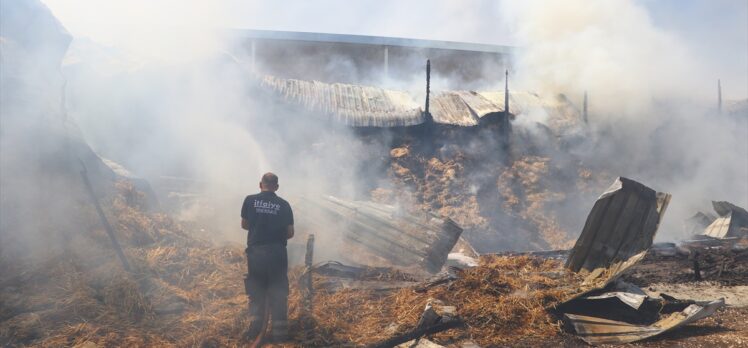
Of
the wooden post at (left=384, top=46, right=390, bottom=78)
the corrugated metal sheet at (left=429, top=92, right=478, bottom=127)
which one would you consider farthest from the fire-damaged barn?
the wooden post at (left=384, top=46, right=390, bottom=78)

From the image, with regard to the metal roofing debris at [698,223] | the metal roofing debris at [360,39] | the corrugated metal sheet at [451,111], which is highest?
the metal roofing debris at [360,39]

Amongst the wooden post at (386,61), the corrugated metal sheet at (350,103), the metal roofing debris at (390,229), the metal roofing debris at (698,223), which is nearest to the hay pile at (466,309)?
the metal roofing debris at (390,229)

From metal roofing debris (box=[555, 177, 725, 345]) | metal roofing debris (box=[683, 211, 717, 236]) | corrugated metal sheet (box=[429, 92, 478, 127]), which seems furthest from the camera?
corrugated metal sheet (box=[429, 92, 478, 127])

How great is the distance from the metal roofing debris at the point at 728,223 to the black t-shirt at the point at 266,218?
46.1ft

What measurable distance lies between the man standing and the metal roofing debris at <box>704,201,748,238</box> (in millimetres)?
14039

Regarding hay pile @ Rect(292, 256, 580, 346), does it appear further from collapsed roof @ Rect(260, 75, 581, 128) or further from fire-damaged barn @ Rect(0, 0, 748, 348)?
collapsed roof @ Rect(260, 75, 581, 128)

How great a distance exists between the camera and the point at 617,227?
638 centimetres

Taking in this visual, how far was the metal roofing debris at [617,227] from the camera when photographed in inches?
Result: 241

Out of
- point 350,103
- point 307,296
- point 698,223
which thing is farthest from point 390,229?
point 698,223

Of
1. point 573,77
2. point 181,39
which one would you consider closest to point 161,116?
point 181,39

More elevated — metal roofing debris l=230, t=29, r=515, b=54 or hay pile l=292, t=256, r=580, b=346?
metal roofing debris l=230, t=29, r=515, b=54

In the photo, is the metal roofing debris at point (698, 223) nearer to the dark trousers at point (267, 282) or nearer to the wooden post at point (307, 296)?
the wooden post at point (307, 296)

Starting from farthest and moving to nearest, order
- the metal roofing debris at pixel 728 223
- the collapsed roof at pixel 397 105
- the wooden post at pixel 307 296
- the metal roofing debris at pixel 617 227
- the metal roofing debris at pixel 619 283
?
the collapsed roof at pixel 397 105 → the metal roofing debris at pixel 728 223 → the metal roofing debris at pixel 617 227 → the wooden post at pixel 307 296 → the metal roofing debris at pixel 619 283

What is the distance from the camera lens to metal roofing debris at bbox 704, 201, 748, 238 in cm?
1326
